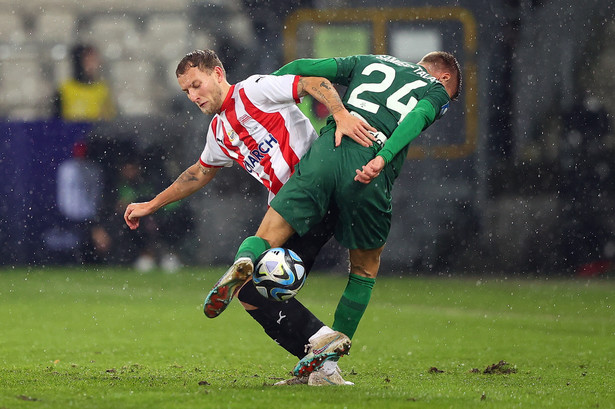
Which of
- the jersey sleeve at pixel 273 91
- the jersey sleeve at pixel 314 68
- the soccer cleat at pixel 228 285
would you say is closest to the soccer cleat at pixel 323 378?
the soccer cleat at pixel 228 285

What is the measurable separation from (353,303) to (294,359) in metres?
1.67

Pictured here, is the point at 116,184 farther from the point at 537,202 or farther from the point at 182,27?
the point at 537,202

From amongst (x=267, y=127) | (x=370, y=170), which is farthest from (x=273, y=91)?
(x=370, y=170)

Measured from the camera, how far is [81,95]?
13711 mm

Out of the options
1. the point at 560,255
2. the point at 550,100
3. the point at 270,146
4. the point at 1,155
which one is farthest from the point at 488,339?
the point at 1,155

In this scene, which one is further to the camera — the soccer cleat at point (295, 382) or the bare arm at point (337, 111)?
the soccer cleat at point (295, 382)

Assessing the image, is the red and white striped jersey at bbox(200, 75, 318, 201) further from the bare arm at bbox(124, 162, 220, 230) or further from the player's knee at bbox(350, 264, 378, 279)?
the player's knee at bbox(350, 264, 378, 279)

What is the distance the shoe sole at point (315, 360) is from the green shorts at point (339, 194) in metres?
0.47

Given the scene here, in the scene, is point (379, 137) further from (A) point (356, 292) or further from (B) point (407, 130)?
(A) point (356, 292)

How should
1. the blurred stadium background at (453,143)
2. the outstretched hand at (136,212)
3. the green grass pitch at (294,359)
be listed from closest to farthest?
1. the green grass pitch at (294,359)
2. the outstretched hand at (136,212)
3. the blurred stadium background at (453,143)

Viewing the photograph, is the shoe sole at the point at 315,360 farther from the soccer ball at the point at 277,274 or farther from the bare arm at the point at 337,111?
the bare arm at the point at 337,111

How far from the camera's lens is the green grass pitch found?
171 inches

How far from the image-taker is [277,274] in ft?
14.0

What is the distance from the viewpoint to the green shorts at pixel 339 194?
4.37 metres
